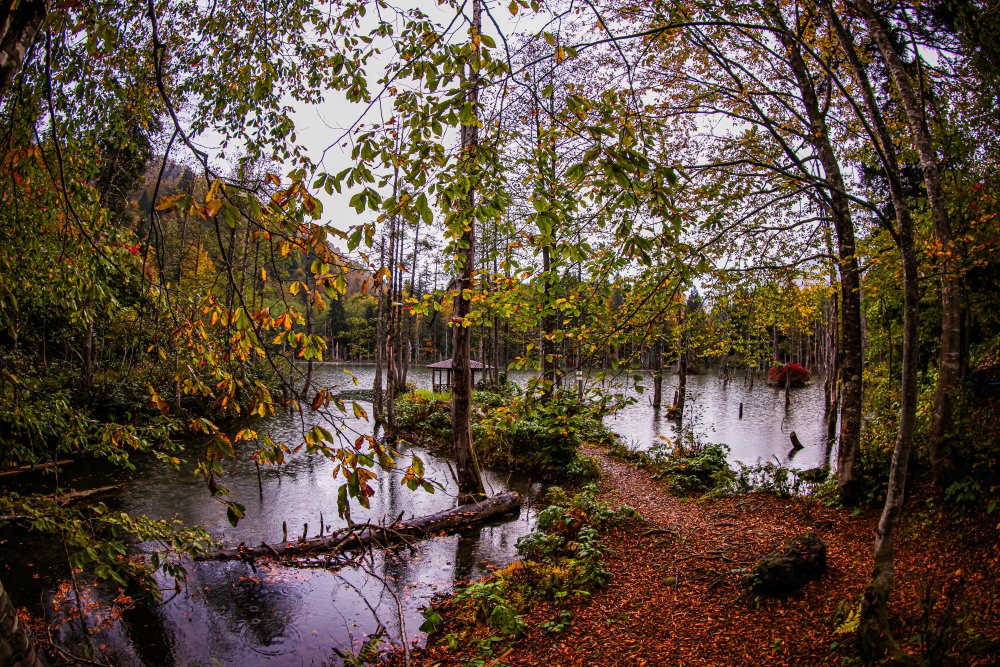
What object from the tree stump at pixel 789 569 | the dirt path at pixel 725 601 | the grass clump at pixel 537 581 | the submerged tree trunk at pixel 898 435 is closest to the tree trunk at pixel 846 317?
the dirt path at pixel 725 601

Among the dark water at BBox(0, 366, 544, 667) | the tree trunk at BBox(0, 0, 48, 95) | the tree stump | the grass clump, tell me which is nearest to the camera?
the tree trunk at BBox(0, 0, 48, 95)

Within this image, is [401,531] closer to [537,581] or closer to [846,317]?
[537,581]

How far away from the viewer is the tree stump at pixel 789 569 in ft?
17.6

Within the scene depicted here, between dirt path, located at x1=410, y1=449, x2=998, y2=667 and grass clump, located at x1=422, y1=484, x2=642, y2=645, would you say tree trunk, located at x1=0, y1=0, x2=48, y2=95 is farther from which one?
dirt path, located at x1=410, y1=449, x2=998, y2=667

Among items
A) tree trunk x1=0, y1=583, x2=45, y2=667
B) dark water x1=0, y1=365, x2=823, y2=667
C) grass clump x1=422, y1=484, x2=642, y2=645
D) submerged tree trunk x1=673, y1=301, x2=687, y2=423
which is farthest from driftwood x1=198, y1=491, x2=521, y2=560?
submerged tree trunk x1=673, y1=301, x2=687, y2=423

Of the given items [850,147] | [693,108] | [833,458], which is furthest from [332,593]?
[833,458]

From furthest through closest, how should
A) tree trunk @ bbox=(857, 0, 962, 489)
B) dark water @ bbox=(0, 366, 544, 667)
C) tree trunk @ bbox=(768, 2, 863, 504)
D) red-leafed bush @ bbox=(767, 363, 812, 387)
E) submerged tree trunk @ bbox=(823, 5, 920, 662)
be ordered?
1. red-leafed bush @ bbox=(767, 363, 812, 387)
2. tree trunk @ bbox=(768, 2, 863, 504)
3. dark water @ bbox=(0, 366, 544, 667)
4. tree trunk @ bbox=(857, 0, 962, 489)
5. submerged tree trunk @ bbox=(823, 5, 920, 662)

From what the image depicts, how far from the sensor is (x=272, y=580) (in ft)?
25.1

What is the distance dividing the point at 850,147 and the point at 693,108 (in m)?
3.57

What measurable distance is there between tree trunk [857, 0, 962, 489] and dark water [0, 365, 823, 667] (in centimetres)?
384

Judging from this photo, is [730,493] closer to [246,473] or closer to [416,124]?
[416,124]

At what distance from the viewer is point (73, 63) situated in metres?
3.40

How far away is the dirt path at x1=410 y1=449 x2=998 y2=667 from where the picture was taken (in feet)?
14.9


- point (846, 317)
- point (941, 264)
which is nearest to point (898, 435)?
point (941, 264)
